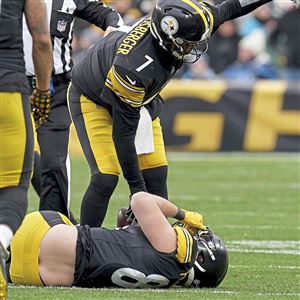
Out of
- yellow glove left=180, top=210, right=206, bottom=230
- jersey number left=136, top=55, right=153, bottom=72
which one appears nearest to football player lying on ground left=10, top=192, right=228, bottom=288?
yellow glove left=180, top=210, right=206, bottom=230

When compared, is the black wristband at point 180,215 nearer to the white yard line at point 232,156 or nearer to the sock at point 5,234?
the sock at point 5,234

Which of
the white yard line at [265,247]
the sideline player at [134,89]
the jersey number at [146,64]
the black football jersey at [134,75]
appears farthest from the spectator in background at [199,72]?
the jersey number at [146,64]

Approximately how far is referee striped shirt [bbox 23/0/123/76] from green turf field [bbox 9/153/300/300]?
1336 millimetres

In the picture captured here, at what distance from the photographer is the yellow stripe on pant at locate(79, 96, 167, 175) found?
602 centimetres

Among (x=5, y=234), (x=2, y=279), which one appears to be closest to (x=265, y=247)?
(x=5, y=234)

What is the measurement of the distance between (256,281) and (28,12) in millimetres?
1870

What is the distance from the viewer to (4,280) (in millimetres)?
4328

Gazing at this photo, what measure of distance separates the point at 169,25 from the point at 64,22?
1.76 m

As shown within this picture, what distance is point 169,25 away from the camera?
5457 mm

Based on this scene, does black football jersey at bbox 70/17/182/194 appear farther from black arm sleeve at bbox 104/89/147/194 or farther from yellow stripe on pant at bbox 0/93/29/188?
yellow stripe on pant at bbox 0/93/29/188

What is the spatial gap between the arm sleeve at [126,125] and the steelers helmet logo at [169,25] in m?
0.32

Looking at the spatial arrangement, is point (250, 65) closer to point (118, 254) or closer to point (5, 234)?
point (118, 254)

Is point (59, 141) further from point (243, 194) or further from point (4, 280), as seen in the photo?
point (243, 194)

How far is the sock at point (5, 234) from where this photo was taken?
4.48 m
